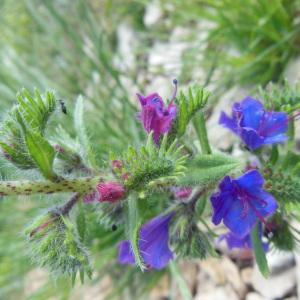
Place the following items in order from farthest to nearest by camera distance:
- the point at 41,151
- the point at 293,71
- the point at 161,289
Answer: the point at 161,289, the point at 293,71, the point at 41,151

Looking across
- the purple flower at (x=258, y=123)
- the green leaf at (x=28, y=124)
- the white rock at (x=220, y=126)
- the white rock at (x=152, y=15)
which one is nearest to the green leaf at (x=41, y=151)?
the green leaf at (x=28, y=124)

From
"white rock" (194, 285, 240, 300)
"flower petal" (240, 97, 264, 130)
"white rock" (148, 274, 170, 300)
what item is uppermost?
"flower petal" (240, 97, 264, 130)

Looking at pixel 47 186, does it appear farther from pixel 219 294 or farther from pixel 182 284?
pixel 219 294

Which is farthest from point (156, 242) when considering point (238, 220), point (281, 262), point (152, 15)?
point (152, 15)

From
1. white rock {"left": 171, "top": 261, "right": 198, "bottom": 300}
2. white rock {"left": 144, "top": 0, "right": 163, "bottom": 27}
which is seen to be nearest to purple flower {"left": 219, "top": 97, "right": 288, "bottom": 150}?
white rock {"left": 171, "top": 261, "right": 198, "bottom": 300}

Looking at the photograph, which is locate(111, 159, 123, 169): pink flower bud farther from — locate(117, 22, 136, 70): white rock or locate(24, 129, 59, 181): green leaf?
locate(117, 22, 136, 70): white rock
